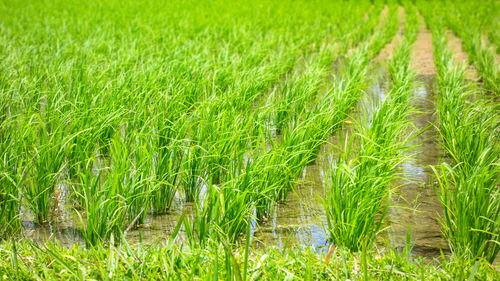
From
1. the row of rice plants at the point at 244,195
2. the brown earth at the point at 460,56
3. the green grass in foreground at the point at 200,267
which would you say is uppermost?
the brown earth at the point at 460,56

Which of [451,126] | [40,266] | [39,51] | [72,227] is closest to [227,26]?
[39,51]

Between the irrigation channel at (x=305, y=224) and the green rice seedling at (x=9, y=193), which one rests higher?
the green rice seedling at (x=9, y=193)

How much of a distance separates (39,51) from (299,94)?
12.4ft

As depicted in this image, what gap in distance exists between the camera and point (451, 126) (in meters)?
3.54

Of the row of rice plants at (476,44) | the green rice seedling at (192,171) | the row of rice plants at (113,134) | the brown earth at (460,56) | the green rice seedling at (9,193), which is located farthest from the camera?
the brown earth at (460,56)

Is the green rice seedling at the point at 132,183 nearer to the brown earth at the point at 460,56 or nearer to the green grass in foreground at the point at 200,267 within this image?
the green grass in foreground at the point at 200,267

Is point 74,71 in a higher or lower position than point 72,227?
higher

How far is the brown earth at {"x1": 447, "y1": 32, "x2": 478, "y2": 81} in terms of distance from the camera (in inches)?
279

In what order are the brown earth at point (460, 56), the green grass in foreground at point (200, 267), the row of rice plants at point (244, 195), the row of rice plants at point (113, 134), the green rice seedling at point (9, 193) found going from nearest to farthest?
the green grass in foreground at point (200, 267), the row of rice plants at point (244, 195), the green rice seedling at point (9, 193), the row of rice plants at point (113, 134), the brown earth at point (460, 56)

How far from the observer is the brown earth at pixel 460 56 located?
7082mm

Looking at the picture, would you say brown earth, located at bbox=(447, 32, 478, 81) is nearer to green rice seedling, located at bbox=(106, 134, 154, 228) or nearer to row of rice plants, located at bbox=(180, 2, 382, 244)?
row of rice plants, located at bbox=(180, 2, 382, 244)

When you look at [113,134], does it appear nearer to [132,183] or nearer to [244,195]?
[132,183]

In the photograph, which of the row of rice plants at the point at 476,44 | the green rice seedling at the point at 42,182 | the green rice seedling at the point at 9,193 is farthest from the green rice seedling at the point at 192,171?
the row of rice plants at the point at 476,44

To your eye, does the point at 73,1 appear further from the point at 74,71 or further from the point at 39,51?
the point at 74,71
